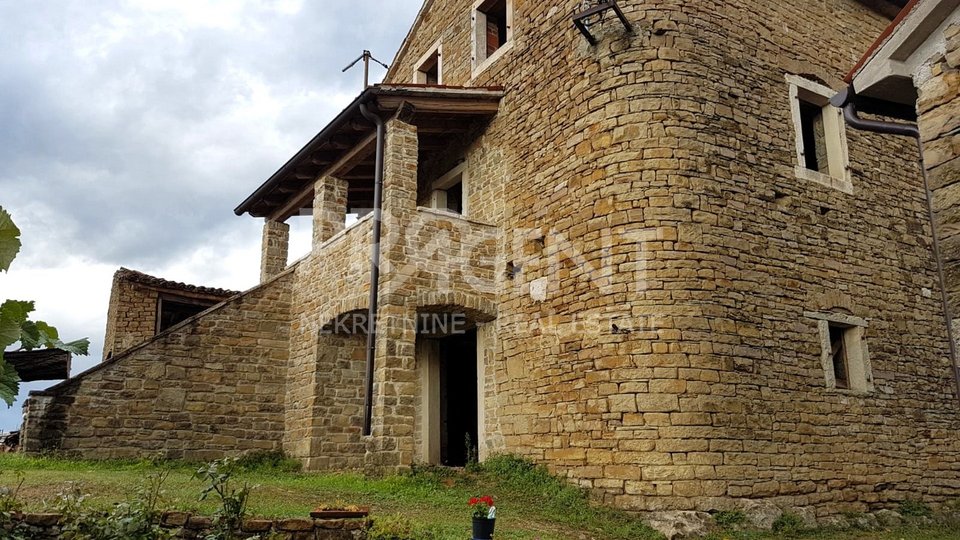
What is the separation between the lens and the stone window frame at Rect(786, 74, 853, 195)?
9.48 m

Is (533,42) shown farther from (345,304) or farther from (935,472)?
(935,472)

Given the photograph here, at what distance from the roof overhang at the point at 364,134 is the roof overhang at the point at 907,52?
641cm

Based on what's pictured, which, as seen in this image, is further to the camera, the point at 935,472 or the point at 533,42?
the point at 533,42

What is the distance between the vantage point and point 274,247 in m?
14.1

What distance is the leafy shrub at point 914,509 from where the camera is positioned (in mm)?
8875

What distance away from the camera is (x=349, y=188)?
13359mm

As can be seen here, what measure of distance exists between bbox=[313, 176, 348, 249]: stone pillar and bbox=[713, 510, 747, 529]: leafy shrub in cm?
720

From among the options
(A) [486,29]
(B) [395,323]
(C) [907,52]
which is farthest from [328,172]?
(C) [907,52]

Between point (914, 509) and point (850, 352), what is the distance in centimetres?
201

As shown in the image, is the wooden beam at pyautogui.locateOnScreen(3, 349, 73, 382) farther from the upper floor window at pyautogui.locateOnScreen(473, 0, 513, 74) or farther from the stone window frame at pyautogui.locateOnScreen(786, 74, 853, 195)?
the stone window frame at pyautogui.locateOnScreen(786, 74, 853, 195)

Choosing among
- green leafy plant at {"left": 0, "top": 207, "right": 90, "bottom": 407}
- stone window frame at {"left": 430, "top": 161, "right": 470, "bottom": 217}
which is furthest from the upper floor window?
green leafy plant at {"left": 0, "top": 207, "right": 90, "bottom": 407}

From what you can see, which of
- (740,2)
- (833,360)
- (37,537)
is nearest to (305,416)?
(37,537)

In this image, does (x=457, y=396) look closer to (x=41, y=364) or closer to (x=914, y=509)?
(x=914, y=509)

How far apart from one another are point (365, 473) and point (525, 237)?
143 inches
